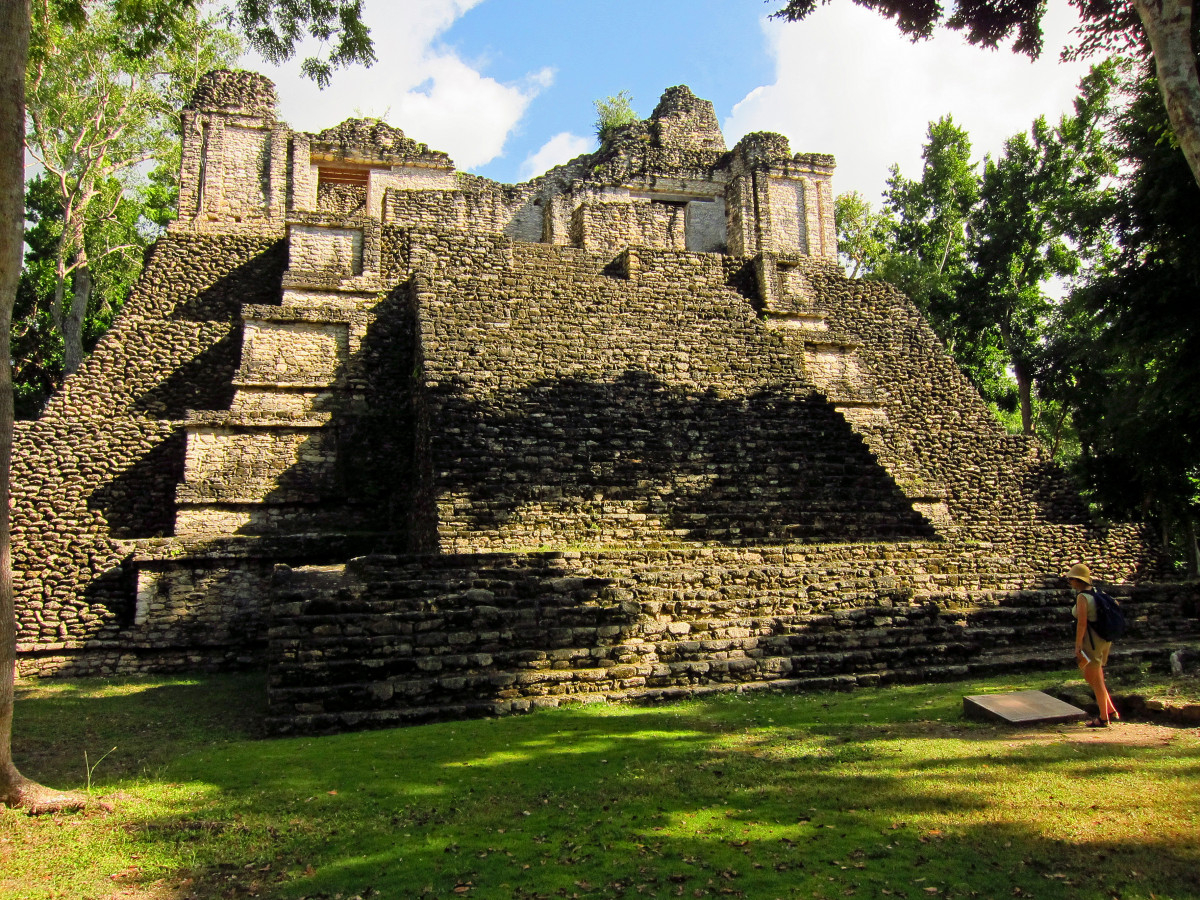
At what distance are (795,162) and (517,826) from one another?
1725 cm

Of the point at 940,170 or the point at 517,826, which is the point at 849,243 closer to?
the point at 940,170

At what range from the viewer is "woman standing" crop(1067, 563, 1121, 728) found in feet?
16.4

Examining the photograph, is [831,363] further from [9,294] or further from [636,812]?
[9,294]

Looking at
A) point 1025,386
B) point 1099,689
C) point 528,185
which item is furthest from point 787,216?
point 1099,689

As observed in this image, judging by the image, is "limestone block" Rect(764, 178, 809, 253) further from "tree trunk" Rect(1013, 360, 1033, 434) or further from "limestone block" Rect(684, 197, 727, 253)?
"tree trunk" Rect(1013, 360, 1033, 434)

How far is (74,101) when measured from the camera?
16875 mm

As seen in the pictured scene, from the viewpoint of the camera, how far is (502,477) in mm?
8523

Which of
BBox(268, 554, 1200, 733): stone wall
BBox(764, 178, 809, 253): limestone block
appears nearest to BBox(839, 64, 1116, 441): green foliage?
BBox(764, 178, 809, 253): limestone block

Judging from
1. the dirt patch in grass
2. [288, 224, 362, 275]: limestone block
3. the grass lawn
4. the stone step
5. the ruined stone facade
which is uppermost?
[288, 224, 362, 275]: limestone block

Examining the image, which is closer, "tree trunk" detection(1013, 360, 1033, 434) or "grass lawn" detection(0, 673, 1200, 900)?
"grass lawn" detection(0, 673, 1200, 900)

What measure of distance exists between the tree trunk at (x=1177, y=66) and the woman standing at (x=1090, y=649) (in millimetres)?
2580

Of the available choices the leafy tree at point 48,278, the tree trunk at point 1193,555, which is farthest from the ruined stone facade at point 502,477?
the leafy tree at point 48,278

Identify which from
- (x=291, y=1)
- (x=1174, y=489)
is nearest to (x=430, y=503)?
(x=291, y=1)

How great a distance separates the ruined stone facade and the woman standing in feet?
5.51
